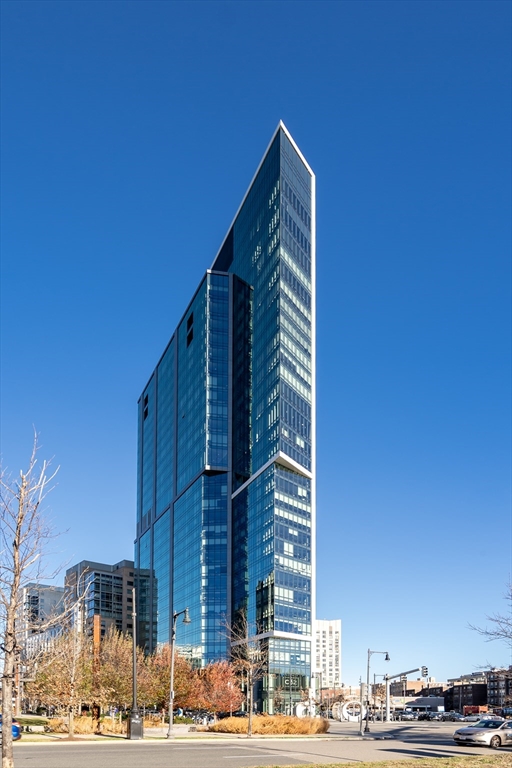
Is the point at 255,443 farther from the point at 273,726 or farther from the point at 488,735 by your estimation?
the point at 488,735

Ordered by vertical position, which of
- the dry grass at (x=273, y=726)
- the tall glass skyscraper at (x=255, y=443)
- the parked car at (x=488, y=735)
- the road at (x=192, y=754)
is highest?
the tall glass skyscraper at (x=255, y=443)

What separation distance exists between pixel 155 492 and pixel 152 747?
152 m

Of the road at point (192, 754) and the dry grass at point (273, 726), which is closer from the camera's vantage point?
the road at point (192, 754)

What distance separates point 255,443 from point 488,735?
93.3m

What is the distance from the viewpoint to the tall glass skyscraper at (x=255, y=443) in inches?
4828

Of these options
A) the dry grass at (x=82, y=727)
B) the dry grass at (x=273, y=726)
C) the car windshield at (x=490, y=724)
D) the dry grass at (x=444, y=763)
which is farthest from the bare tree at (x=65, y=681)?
the dry grass at (x=444, y=763)

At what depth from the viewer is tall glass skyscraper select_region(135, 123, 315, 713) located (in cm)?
12262

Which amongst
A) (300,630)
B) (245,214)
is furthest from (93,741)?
(245,214)

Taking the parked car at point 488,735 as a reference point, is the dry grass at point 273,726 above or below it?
below

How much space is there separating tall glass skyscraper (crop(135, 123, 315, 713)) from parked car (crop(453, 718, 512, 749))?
7614 cm

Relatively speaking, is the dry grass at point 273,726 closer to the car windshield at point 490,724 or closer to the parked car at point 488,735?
the car windshield at point 490,724

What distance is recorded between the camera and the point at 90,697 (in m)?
58.4

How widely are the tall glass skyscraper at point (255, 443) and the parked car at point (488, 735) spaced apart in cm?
7614

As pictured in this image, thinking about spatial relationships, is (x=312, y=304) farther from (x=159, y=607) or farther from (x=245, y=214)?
(x=159, y=607)
